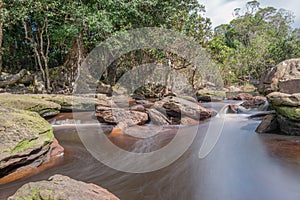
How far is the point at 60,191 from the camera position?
2.06 meters

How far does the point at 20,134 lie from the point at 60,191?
234 centimetres

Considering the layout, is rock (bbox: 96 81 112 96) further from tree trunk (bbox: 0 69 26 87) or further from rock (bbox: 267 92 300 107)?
rock (bbox: 267 92 300 107)

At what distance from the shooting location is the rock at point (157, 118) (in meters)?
8.02

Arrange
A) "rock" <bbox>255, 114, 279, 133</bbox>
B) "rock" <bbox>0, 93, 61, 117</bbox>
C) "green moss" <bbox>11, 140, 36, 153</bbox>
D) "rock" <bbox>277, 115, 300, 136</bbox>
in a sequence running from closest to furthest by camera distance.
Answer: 1. "green moss" <bbox>11, 140, 36, 153</bbox>
2. "rock" <bbox>277, 115, 300, 136</bbox>
3. "rock" <bbox>255, 114, 279, 133</bbox>
4. "rock" <bbox>0, 93, 61, 117</bbox>

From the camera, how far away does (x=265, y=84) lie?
9398 millimetres

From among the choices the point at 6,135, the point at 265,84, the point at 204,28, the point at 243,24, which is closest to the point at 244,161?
the point at 6,135

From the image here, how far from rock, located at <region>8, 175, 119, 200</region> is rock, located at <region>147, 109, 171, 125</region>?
18.8 feet

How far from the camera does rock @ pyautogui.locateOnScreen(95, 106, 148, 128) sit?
7.59 meters

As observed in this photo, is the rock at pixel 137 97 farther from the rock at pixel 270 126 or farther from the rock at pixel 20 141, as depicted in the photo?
the rock at pixel 20 141

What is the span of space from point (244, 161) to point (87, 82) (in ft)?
46.2

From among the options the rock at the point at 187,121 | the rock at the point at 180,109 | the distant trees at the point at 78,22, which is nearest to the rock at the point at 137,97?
the distant trees at the point at 78,22

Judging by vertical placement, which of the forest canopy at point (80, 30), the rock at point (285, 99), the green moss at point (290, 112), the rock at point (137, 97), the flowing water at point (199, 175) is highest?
the forest canopy at point (80, 30)

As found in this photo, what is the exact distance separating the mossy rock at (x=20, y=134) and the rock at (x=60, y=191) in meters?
1.73

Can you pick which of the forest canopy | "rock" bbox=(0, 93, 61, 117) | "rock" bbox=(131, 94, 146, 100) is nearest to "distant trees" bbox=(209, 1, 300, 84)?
the forest canopy
